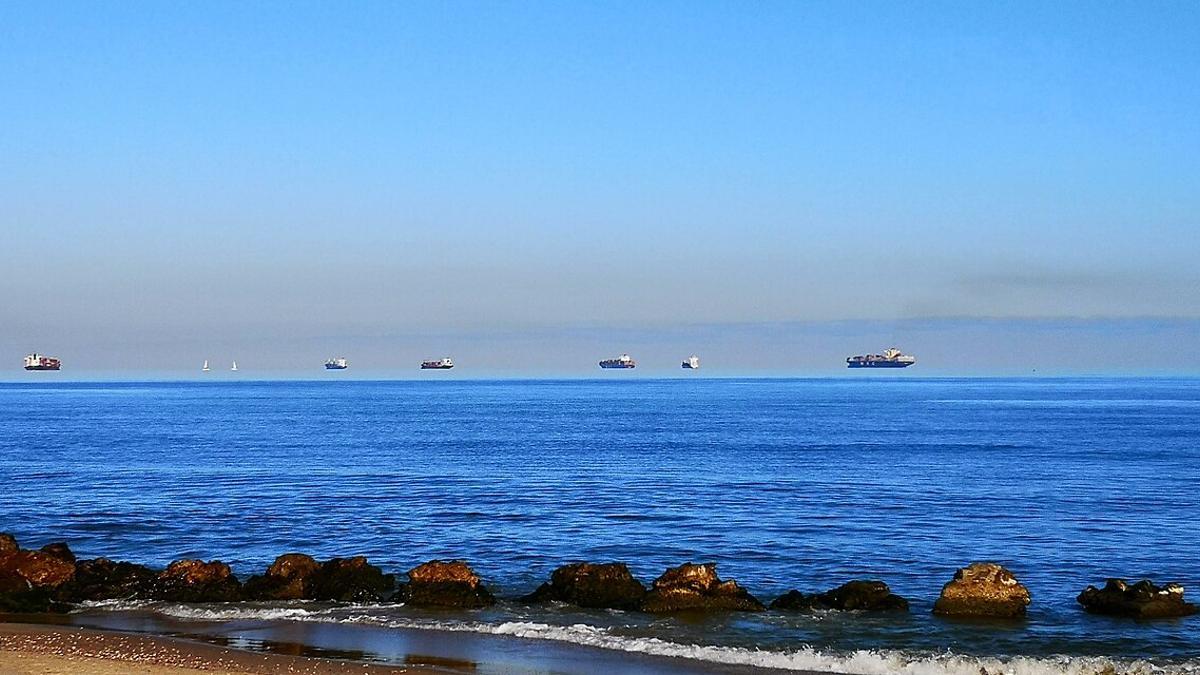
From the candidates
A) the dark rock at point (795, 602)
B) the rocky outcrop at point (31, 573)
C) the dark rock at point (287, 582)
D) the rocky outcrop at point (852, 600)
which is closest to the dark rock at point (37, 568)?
the rocky outcrop at point (31, 573)

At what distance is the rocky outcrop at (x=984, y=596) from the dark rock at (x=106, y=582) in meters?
19.3

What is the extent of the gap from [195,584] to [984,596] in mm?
19002

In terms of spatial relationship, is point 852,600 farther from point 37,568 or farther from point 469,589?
point 37,568

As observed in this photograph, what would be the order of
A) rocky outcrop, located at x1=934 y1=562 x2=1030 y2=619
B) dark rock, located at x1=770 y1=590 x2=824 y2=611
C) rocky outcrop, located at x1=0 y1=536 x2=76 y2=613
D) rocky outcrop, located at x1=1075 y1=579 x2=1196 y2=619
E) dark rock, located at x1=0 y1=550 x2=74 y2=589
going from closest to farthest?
rocky outcrop, located at x1=1075 y1=579 x2=1196 y2=619 < rocky outcrop, located at x1=934 y1=562 x2=1030 y2=619 < dark rock, located at x1=770 y1=590 x2=824 y2=611 < rocky outcrop, located at x1=0 y1=536 x2=76 y2=613 < dark rock, located at x1=0 y1=550 x2=74 y2=589

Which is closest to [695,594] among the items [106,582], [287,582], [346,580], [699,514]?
[346,580]

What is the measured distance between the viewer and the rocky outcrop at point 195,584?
29.6m

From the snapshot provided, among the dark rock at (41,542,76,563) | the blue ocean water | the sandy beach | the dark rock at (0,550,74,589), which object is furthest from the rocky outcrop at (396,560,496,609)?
the dark rock at (41,542,76,563)

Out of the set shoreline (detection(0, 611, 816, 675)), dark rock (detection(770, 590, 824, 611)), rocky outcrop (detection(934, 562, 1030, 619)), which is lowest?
shoreline (detection(0, 611, 816, 675))

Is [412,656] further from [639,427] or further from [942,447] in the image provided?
[639,427]

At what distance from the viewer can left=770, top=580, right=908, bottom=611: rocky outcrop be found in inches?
1116

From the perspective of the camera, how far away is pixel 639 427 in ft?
365

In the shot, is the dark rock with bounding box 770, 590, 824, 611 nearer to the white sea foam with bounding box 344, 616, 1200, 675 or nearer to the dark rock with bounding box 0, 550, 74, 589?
the white sea foam with bounding box 344, 616, 1200, 675

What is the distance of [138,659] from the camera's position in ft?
72.8

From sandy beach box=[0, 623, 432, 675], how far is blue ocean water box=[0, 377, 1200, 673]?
14.9ft
